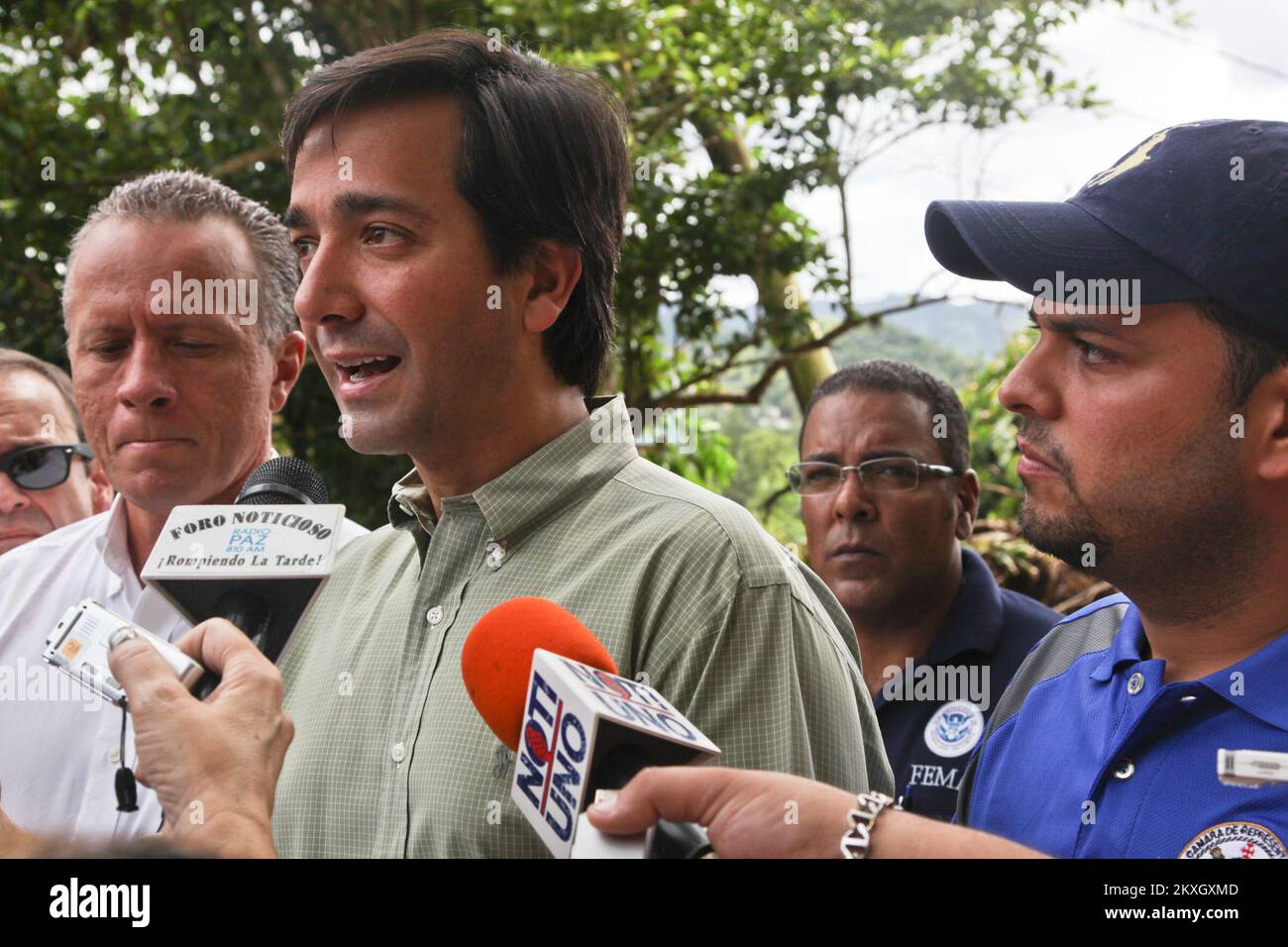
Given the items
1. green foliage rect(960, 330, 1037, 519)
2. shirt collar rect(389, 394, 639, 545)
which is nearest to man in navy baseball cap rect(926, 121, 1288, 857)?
shirt collar rect(389, 394, 639, 545)

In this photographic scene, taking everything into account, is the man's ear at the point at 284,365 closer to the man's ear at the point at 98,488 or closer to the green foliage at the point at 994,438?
the man's ear at the point at 98,488

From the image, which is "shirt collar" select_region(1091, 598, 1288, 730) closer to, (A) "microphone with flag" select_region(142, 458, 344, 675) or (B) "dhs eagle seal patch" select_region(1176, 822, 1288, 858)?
(B) "dhs eagle seal patch" select_region(1176, 822, 1288, 858)

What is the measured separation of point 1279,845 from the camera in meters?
1.39

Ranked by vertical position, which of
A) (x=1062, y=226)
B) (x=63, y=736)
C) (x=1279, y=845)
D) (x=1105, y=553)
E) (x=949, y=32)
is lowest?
(x=63, y=736)

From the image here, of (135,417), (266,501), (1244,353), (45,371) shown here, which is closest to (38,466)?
(45,371)

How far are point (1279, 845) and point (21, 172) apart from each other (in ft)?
Answer: 18.4

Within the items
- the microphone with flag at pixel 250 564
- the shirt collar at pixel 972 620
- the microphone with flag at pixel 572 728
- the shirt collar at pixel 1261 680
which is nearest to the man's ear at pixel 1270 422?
the shirt collar at pixel 1261 680

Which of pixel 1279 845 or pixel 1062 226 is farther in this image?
pixel 1062 226

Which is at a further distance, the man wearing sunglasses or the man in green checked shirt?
the man wearing sunglasses

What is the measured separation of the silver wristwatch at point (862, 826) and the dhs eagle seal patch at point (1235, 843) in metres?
0.43

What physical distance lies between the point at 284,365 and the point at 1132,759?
1913 mm

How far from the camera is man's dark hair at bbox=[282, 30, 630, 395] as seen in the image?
6.44 ft
